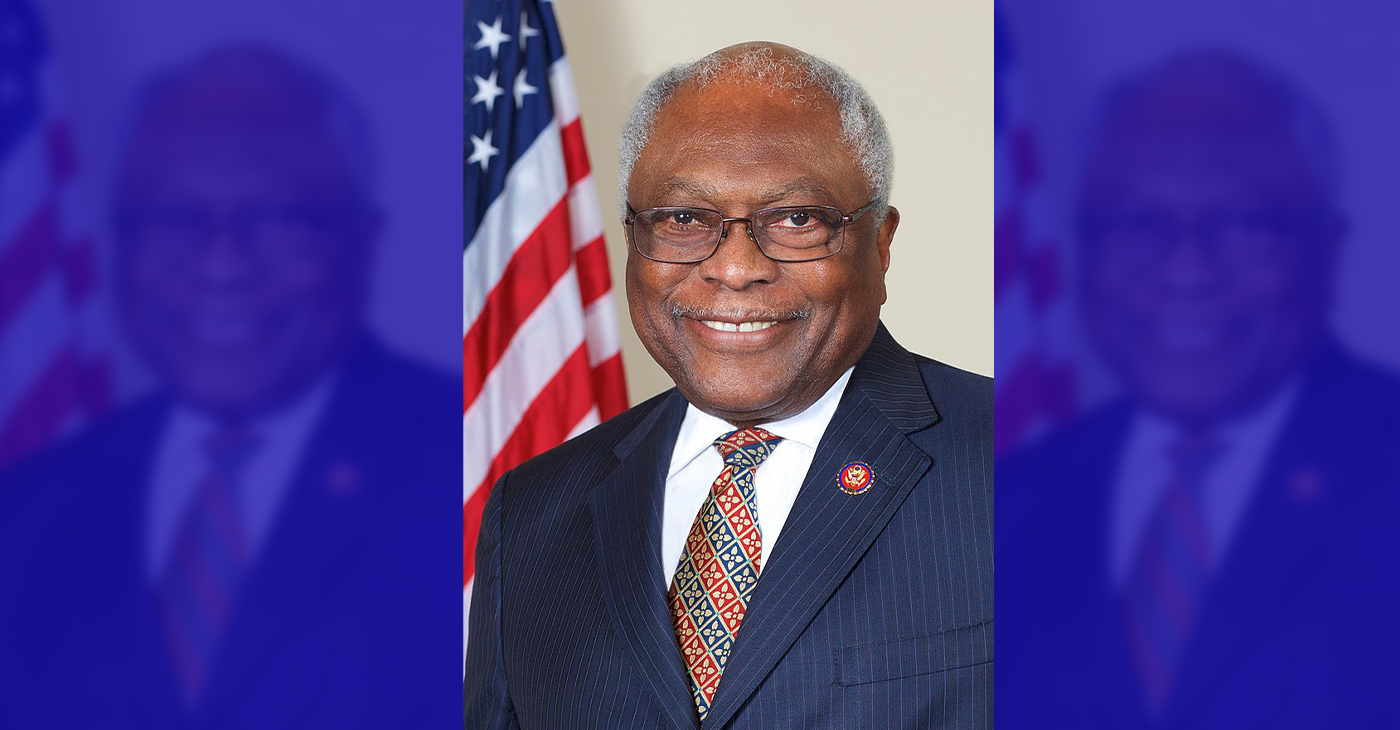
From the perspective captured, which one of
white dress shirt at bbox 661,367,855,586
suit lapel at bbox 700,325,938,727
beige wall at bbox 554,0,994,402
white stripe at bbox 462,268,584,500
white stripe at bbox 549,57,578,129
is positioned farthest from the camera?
beige wall at bbox 554,0,994,402

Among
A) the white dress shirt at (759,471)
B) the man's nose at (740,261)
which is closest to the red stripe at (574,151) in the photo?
the white dress shirt at (759,471)

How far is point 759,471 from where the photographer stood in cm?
134

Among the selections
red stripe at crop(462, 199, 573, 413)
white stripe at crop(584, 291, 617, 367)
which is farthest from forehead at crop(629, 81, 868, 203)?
white stripe at crop(584, 291, 617, 367)
